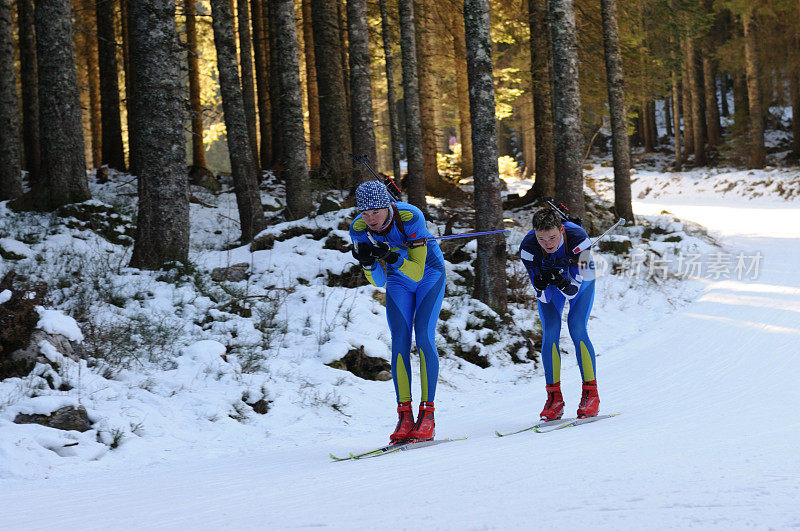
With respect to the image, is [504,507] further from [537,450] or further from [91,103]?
[91,103]

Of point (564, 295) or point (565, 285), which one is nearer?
point (565, 285)

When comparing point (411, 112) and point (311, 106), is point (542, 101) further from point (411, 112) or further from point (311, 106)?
point (311, 106)

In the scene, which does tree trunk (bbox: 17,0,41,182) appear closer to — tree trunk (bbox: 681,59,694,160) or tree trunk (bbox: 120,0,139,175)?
tree trunk (bbox: 120,0,139,175)

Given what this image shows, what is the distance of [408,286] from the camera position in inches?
234

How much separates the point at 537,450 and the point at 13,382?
4.55 metres

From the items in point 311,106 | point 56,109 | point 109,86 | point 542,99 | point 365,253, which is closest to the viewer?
point 365,253

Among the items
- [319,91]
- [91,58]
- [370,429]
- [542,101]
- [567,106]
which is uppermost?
[91,58]

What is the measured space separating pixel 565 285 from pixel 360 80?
28.5 feet

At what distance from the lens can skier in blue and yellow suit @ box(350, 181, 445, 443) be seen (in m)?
5.60

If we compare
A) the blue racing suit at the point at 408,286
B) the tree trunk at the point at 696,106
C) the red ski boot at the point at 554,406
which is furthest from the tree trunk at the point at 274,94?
the tree trunk at the point at 696,106

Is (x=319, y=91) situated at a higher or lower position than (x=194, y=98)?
lower

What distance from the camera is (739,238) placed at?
20.4 metres

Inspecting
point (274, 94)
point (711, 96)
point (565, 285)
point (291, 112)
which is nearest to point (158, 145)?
point (291, 112)

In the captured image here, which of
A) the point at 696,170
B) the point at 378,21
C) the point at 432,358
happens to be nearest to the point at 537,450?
the point at 432,358
